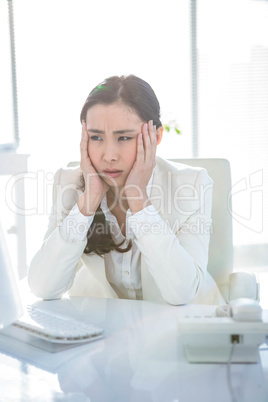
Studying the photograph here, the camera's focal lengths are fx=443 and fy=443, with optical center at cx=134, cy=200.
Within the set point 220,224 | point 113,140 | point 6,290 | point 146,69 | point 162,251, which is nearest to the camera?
point 6,290

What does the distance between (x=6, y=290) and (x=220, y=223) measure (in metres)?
0.93

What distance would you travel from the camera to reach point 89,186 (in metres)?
1.37

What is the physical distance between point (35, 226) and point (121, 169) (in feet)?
8.00

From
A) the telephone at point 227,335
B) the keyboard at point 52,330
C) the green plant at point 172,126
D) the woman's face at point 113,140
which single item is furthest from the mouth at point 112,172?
the green plant at point 172,126

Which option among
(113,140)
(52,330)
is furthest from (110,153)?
(52,330)

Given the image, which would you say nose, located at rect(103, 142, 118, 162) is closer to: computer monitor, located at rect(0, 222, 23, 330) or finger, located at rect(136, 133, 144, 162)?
finger, located at rect(136, 133, 144, 162)

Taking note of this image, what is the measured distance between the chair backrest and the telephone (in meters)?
0.76

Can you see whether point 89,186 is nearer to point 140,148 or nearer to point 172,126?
point 140,148

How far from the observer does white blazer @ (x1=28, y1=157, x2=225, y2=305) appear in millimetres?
1185

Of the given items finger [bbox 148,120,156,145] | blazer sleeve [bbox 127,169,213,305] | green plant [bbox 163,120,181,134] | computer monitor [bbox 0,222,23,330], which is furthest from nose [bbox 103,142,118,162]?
A: green plant [bbox 163,120,181,134]

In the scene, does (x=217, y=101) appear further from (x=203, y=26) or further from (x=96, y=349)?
(x=96, y=349)

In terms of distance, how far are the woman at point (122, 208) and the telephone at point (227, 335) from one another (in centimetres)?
50

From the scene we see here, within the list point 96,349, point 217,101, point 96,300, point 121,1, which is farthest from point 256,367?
point 121,1

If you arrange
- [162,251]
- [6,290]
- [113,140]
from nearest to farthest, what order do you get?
1. [6,290]
2. [162,251]
3. [113,140]
